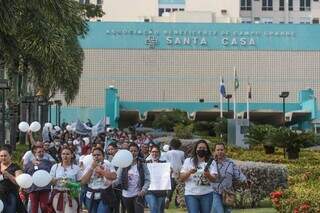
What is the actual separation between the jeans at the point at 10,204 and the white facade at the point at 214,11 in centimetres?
7577

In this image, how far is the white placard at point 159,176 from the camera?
39.3 ft

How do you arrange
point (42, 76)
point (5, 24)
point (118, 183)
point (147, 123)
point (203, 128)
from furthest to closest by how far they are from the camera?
point (147, 123)
point (203, 128)
point (42, 76)
point (5, 24)
point (118, 183)

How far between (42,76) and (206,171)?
19.2m

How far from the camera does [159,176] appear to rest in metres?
12.1

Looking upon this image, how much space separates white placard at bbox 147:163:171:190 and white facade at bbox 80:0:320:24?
240ft

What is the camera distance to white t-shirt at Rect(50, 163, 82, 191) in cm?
1075

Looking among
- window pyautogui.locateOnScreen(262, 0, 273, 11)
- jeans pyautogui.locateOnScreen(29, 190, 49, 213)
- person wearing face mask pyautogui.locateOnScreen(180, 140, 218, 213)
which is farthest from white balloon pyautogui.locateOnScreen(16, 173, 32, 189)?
window pyautogui.locateOnScreen(262, 0, 273, 11)

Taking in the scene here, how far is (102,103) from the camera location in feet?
260

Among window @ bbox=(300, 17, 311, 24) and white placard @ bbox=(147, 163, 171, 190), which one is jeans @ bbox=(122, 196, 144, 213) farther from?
window @ bbox=(300, 17, 311, 24)

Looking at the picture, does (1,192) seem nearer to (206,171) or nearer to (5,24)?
(206,171)

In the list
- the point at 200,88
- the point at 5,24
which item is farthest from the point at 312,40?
the point at 5,24

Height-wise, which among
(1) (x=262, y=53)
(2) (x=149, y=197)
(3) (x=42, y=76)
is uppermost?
(1) (x=262, y=53)

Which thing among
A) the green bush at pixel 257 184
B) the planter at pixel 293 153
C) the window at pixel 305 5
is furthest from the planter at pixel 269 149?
the window at pixel 305 5

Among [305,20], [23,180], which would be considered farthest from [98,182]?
[305,20]
